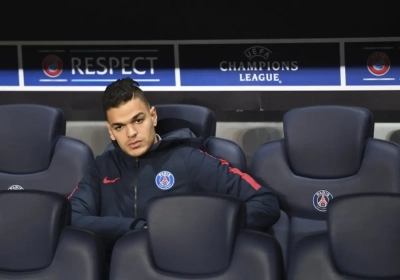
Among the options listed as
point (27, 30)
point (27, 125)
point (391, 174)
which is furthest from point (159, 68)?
point (391, 174)

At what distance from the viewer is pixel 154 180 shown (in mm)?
2568

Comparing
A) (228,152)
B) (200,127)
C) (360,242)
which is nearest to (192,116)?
(200,127)

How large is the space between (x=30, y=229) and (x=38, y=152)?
109 centimetres

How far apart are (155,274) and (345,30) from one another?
2113mm

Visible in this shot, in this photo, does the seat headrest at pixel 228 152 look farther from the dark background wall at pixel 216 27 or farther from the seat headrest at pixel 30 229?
the dark background wall at pixel 216 27

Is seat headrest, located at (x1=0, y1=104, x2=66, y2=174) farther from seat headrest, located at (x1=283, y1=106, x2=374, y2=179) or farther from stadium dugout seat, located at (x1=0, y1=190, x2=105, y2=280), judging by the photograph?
stadium dugout seat, located at (x1=0, y1=190, x2=105, y2=280)

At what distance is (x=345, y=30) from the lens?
12.4ft

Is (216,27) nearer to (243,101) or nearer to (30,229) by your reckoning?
(243,101)

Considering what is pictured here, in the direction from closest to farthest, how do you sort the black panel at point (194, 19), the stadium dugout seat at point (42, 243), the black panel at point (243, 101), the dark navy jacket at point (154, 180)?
the stadium dugout seat at point (42, 243)
the dark navy jacket at point (154, 180)
the black panel at point (194, 19)
the black panel at point (243, 101)

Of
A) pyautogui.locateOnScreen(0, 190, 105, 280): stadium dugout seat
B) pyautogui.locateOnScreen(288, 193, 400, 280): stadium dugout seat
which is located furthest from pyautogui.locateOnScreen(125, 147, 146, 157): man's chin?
pyautogui.locateOnScreen(288, 193, 400, 280): stadium dugout seat

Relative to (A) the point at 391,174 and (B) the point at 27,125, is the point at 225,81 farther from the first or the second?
(A) the point at 391,174

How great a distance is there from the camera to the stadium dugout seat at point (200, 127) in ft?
9.14

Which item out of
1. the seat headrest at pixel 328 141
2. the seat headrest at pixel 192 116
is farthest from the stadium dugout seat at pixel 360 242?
the seat headrest at pixel 192 116

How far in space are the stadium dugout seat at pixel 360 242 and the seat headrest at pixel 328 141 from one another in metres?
0.82
